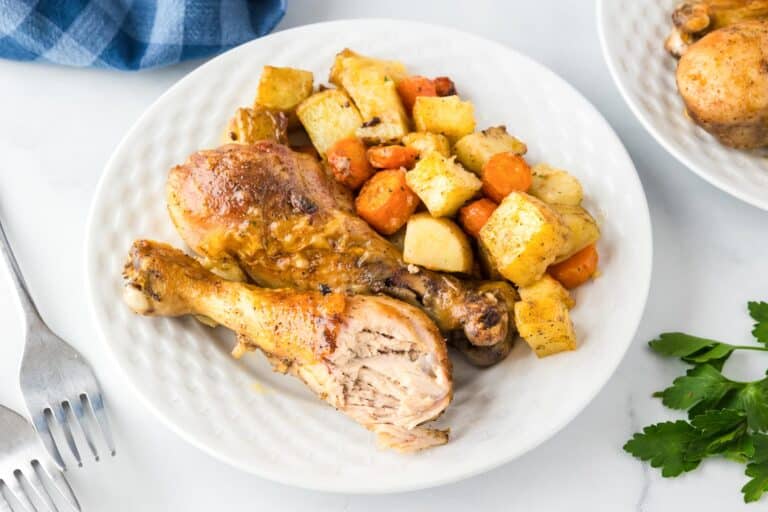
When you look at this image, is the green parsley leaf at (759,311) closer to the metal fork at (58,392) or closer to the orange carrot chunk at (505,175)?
the orange carrot chunk at (505,175)

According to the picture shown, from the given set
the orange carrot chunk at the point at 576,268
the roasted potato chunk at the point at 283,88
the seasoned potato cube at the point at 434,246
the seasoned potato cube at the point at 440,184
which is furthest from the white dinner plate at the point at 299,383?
the seasoned potato cube at the point at 440,184

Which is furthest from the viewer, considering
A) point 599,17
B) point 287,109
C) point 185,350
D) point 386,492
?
point 599,17

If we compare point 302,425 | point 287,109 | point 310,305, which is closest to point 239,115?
point 287,109

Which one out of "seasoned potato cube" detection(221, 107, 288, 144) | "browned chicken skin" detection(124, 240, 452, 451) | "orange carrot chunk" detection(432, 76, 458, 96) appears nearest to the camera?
"browned chicken skin" detection(124, 240, 452, 451)

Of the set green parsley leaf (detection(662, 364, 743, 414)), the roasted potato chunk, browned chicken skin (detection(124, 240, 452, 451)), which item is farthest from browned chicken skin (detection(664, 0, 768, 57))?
browned chicken skin (detection(124, 240, 452, 451))

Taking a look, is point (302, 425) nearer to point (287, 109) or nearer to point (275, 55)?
point (287, 109)

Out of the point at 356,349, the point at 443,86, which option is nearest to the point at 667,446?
the point at 356,349

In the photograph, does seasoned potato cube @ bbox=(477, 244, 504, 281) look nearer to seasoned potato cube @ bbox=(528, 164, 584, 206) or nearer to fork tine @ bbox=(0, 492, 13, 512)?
seasoned potato cube @ bbox=(528, 164, 584, 206)
